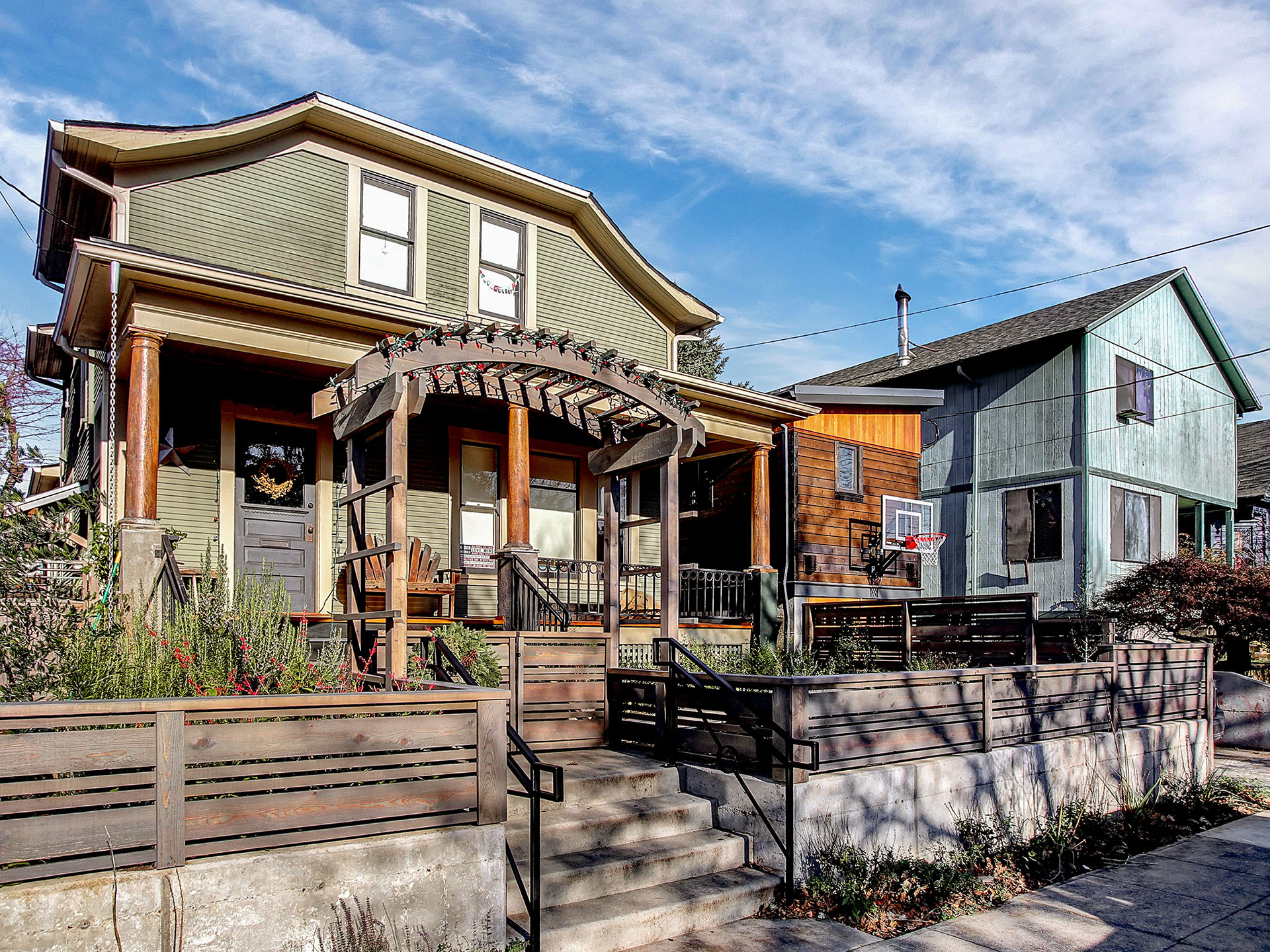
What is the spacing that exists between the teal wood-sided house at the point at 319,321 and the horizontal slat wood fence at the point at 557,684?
2119 millimetres

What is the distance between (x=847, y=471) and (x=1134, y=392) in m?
8.03

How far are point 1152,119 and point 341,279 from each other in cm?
1088

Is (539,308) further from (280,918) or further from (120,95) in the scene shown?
(280,918)

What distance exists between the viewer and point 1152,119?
518 inches

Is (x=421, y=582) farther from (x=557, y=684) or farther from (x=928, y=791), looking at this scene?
(x=928, y=791)

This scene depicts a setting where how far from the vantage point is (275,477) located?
11.4 m

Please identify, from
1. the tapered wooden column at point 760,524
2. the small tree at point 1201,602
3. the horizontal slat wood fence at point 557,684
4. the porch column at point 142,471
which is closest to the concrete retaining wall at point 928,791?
the horizontal slat wood fence at point 557,684

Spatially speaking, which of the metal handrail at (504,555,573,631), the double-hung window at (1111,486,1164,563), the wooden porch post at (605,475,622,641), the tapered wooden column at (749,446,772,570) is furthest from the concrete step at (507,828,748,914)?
the double-hung window at (1111,486,1164,563)

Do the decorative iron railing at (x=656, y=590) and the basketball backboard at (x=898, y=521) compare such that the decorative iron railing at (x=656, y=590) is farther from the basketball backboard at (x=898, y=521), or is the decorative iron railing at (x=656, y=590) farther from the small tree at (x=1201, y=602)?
the small tree at (x=1201, y=602)

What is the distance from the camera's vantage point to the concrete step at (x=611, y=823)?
5.69 m

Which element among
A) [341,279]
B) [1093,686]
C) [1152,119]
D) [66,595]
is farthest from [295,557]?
[1152,119]

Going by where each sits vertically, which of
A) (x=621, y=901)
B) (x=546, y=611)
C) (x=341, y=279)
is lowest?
(x=621, y=901)

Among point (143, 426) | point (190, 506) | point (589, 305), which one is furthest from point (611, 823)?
point (589, 305)

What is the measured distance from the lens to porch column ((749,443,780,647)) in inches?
536
